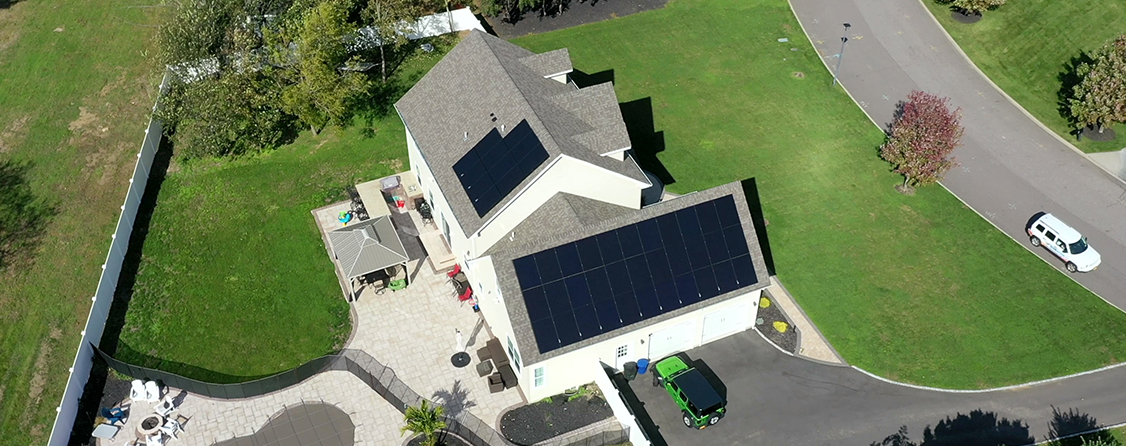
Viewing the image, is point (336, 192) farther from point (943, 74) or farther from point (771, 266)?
point (943, 74)

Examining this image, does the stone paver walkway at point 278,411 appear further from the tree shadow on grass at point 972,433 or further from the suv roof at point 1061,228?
the suv roof at point 1061,228

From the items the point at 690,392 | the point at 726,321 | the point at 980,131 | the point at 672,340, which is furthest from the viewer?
the point at 980,131

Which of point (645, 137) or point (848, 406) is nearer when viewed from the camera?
point (848, 406)

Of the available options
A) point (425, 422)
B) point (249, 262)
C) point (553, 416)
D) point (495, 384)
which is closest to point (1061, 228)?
point (553, 416)

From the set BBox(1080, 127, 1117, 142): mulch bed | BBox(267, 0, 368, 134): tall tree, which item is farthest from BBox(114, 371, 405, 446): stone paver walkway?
BBox(1080, 127, 1117, 142): mulch bed

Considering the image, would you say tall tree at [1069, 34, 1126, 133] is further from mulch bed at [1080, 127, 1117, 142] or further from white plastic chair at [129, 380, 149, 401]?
white plastic chair at [129, 380, 149, 401]

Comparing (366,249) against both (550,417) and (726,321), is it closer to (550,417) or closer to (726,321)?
(550,417)

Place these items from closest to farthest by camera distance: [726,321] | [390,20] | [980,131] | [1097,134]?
[726,321] → [1097,134] → [980,131] → [390,20]

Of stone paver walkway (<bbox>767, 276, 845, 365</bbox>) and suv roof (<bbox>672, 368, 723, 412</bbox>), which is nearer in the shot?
suv roof (<bbox>672, 368, 723, 412</bbox>)
